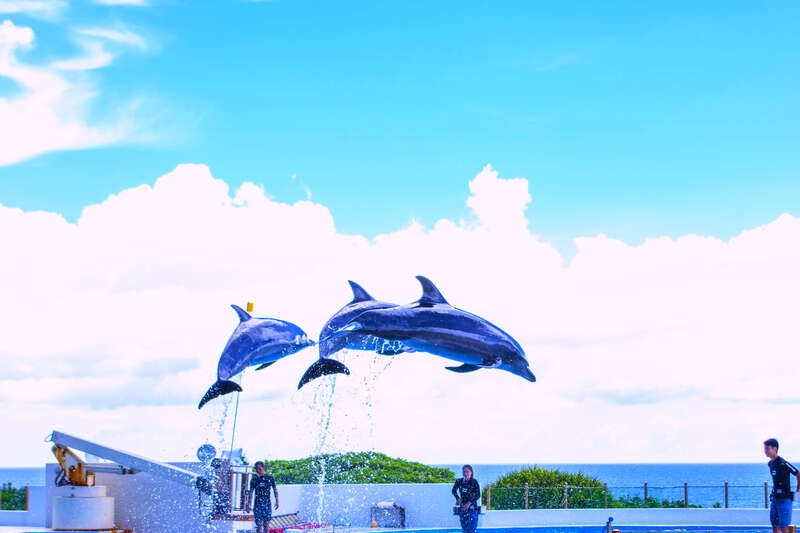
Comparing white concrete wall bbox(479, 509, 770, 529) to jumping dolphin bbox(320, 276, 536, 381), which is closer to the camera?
jumping dolphin bbox(320, 276, 536, 381)

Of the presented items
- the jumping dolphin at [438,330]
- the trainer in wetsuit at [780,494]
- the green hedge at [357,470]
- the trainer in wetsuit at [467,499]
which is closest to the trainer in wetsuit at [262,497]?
the trainer in wetsuit at [467,499]

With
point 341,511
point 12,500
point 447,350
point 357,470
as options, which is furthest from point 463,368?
point 357,470

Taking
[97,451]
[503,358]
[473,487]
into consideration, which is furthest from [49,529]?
[503,358]

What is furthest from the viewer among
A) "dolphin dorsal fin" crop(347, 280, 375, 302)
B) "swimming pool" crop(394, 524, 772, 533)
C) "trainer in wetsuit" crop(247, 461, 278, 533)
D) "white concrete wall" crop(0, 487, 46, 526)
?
"white concrete wall" crop(0, 487, 46, 526)

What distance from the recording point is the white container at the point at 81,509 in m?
17.3

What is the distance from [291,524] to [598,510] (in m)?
7.86

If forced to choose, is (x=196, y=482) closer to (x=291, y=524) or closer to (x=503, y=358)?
(x=291, y=524)

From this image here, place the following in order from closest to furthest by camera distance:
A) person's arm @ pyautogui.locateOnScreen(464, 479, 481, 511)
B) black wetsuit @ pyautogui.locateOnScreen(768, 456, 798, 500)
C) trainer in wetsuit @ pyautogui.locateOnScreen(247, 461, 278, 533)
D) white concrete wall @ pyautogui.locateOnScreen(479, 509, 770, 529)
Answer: black wetsuit @ pyautogui.locateOnScreen(768, 456, 798, 500) → person's arm @ pyautogui.locateOnScreen(464, 479, 481, 511) → trainer in wetsuit @ pyautogui.locateOnScreen(247, 461, 278, 533) → white concrete wall @ pyautogui.locateOnScreen(479, 509, 770, 529)

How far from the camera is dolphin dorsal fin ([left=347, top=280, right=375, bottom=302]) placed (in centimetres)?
1251

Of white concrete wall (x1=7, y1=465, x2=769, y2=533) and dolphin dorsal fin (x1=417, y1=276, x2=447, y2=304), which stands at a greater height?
dolphin dorsal fin (x1=417, y1=276, x2=447, y2=304)

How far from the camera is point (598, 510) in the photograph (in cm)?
2183

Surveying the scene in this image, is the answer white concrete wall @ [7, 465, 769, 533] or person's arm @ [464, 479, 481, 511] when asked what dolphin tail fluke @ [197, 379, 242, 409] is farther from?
white concrete wall @ [7, 465, 769, 533]

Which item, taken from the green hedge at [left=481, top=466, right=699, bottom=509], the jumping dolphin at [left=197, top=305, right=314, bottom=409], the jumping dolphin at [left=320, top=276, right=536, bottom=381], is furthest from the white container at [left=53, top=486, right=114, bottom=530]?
the green hedge at [left=481, top=466, right=699, bottom=509]

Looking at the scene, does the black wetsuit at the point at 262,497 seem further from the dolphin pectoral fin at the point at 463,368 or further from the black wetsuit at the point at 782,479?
the black wetsuit at the point at 782,479
